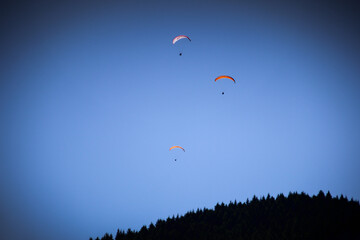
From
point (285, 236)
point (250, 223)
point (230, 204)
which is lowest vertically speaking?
point (285, 236)

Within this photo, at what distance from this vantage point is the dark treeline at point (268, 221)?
5322cm

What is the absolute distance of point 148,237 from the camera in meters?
68.1

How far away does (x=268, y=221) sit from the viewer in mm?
64250

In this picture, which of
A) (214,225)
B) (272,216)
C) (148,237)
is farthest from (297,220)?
(148,237)

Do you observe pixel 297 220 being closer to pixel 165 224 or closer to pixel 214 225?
pixel 214 225

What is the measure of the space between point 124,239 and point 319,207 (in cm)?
4604

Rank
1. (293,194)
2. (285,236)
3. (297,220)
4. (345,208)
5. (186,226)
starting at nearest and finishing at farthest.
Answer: (285,236)
(297,220)
(345,208)
(186,226)
(293,194)

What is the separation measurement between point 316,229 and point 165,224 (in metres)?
37.8

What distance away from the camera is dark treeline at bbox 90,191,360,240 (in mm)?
53219

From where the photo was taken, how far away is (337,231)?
52844 mm

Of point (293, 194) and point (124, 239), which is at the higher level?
point (293, 194)

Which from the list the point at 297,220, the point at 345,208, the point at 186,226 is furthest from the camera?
the point at 186,226

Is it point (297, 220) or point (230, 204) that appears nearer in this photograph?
point (297, 220)

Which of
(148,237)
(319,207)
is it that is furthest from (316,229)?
(148,237)
